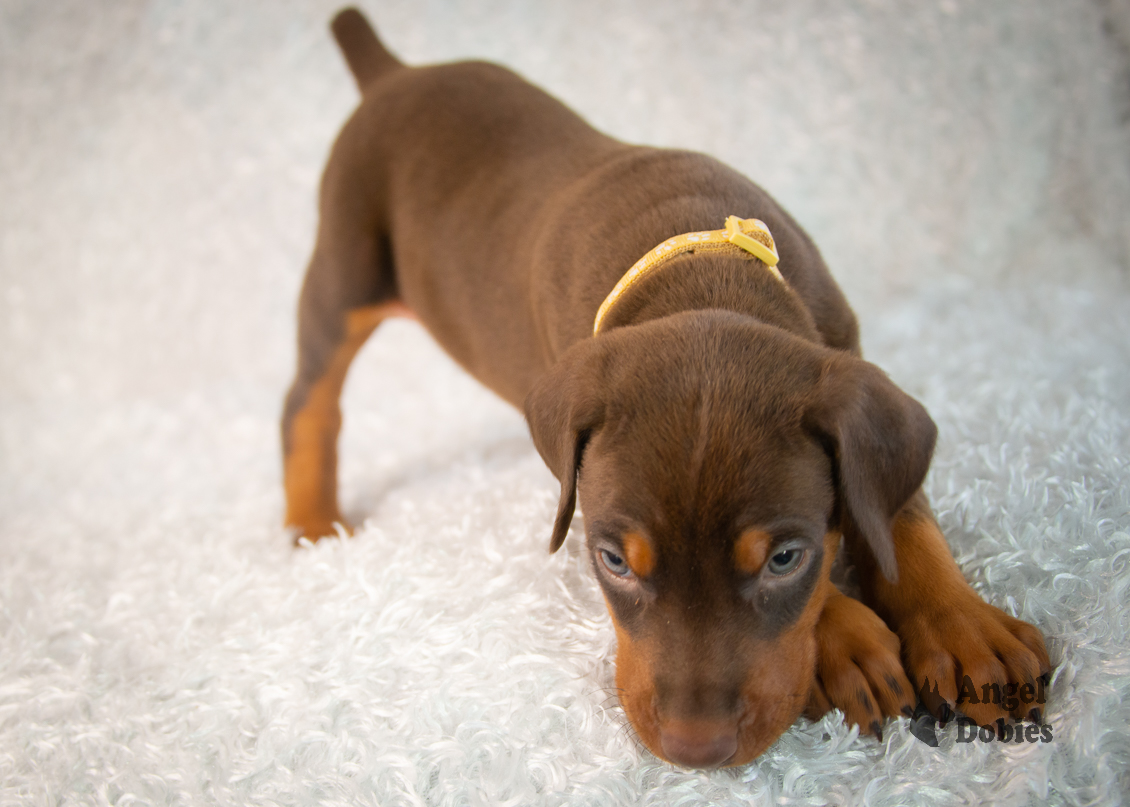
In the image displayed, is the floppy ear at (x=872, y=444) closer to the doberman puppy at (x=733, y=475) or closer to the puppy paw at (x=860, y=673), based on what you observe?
the doberman puppy at (x=733, y=475)

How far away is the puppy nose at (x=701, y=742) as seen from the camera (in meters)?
1.99

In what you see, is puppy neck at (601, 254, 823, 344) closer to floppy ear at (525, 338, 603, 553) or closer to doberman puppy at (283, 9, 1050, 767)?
doberman puppy at (283, 9, 1050, 767)

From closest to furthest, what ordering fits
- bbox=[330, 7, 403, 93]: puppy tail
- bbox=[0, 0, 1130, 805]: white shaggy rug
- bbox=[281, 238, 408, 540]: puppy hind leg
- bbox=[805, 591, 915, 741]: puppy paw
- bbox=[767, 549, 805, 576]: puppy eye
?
bbox=[767, 549, 805, 576]: puppy eye < bbox=[805, 591, 915, 741]: puppy paw < bbox=[0, 0, 1130, 805]: white shaggy rug < bbox=[281, 238, 408, 540]: puppy hind leg < bbox=[330, 7, 403, 93]: puppy tail

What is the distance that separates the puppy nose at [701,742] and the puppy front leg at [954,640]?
0.53 m

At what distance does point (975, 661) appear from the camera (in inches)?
86.0

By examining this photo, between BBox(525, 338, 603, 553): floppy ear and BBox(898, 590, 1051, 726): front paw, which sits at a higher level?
BBox(525, 338, 603, 553): floppy ear

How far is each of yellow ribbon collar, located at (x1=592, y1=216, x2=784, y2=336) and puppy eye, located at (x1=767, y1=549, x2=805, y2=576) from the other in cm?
84

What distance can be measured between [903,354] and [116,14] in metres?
4.91

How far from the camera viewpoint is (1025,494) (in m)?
2.88

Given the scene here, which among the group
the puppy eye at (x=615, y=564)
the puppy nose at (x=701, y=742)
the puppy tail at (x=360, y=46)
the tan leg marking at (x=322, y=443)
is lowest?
the tan leg marking at (x=322, y=443)

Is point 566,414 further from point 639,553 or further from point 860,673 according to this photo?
point 860,673

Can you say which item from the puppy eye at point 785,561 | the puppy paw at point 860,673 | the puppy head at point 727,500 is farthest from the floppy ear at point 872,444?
the puppy paw at point 860,673

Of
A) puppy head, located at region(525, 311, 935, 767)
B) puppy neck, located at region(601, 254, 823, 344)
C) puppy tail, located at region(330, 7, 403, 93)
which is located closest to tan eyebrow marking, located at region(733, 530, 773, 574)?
puppy head, located at region(525, 311, 935, 767)

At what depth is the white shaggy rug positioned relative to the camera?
7.92 ft
